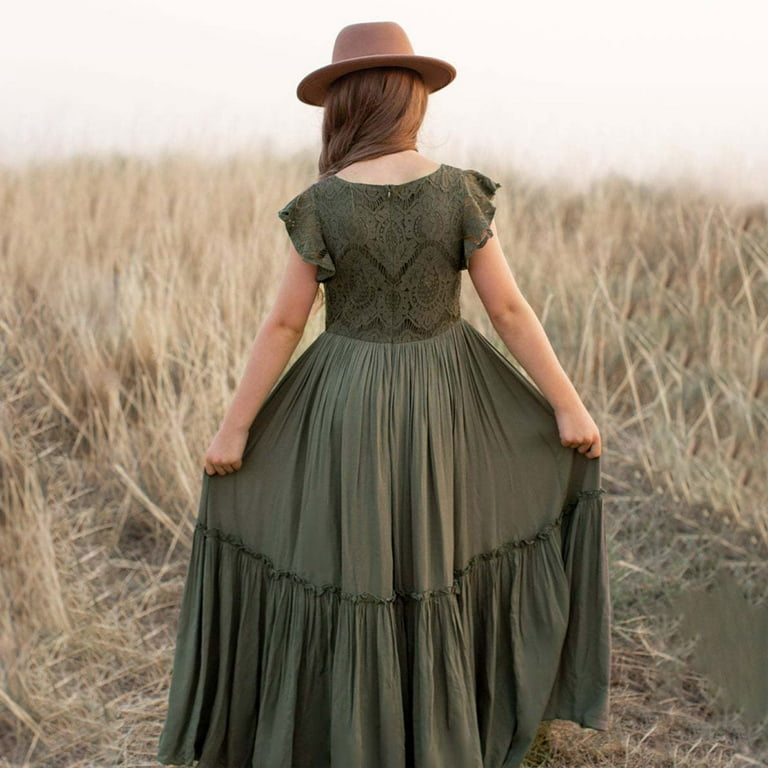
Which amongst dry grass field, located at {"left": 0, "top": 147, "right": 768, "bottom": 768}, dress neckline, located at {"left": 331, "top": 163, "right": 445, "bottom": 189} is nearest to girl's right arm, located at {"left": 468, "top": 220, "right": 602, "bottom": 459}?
dress neckline, located at {"left": 331, "top": 163, "right": 445, "bottom": 189}

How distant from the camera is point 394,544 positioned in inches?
70.2

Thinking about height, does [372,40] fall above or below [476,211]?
above

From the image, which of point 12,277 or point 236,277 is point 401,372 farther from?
point 12,277

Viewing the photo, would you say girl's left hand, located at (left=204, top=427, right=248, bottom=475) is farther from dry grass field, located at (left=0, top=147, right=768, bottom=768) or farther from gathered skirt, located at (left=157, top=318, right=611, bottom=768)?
dry grass field, located at (left=0, top=147, right=768, bottom=768)

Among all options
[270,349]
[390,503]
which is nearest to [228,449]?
[270,349]

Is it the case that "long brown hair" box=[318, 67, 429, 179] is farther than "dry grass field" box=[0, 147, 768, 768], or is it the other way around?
"dry grass field" box=[0, 147, 768, 768]

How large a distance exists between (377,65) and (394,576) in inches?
38.3

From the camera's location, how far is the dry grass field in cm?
240

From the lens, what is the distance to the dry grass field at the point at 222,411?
2.40 meters

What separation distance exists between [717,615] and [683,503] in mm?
490

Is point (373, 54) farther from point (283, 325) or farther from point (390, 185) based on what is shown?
point (283, 325)

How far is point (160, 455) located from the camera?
3148mm

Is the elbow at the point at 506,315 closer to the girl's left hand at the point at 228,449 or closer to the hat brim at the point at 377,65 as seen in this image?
the hat brim at the point at 377,65

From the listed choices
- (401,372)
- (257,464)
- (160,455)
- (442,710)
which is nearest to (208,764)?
(442,710)
